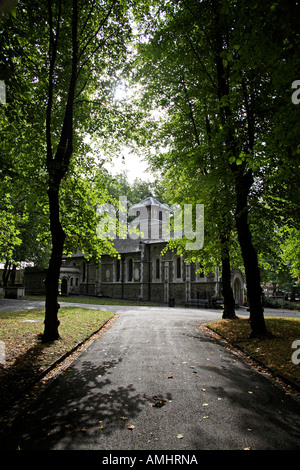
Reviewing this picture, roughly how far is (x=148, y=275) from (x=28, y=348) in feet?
92.2

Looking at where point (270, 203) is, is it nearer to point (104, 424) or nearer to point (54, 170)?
point (54, 170)

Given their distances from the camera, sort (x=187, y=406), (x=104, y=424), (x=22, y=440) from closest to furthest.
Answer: (x=22, y=440)
(x=104, y=424)
(x=187, y=406)

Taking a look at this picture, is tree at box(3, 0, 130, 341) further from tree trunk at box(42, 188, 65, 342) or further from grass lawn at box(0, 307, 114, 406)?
grass lawn at box(0, 307, 114, 406)

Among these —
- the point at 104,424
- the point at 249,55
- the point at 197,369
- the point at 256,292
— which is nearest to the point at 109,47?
the point at 249,55

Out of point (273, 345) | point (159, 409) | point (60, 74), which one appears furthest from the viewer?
point (60, 74)

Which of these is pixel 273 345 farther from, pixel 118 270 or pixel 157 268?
pixel 118 270

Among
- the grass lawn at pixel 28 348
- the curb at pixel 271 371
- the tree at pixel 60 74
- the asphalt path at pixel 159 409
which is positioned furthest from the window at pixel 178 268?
the asphalt path at pixel 159 409

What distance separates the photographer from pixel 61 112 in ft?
38.0

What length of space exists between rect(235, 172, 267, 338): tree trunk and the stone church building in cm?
1752

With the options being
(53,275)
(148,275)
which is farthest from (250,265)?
(148,275)

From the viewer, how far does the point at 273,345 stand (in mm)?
8867

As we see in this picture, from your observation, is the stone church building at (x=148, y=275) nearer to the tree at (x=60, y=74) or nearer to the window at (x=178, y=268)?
the window at (x=178, y=268)

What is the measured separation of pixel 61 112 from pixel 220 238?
920 centimetres
